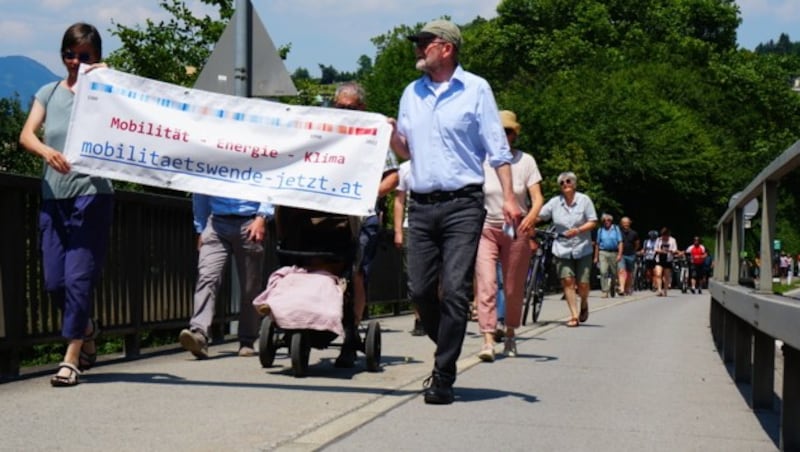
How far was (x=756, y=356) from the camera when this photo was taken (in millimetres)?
7203

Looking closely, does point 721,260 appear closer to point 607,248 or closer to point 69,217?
point 69,217

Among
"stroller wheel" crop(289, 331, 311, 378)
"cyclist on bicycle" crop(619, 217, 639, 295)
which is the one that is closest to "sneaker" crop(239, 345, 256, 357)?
"stroller wheel" crop(289, 331, 311, 378)

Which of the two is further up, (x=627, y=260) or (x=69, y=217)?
(x=69, y=217)

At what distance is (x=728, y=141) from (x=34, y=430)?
190ft

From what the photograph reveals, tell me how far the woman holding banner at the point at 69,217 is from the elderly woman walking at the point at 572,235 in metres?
7.89

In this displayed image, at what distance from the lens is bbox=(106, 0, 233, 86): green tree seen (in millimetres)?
25328

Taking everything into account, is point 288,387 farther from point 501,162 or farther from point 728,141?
point 728,141

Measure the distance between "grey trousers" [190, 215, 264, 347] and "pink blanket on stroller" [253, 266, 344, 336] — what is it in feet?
3.01

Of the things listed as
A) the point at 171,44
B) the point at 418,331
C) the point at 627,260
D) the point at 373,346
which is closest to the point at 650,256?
the point at 627,260

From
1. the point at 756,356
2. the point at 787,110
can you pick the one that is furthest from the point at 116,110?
the point at 787,110

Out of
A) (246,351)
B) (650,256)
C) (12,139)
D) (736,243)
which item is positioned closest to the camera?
(736,243)

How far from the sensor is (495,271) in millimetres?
9609

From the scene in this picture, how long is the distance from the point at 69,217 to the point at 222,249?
2.04m

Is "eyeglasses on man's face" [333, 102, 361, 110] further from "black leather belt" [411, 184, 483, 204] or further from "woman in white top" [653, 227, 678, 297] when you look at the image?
"woman in white top" [653, 227, 678, 297]
